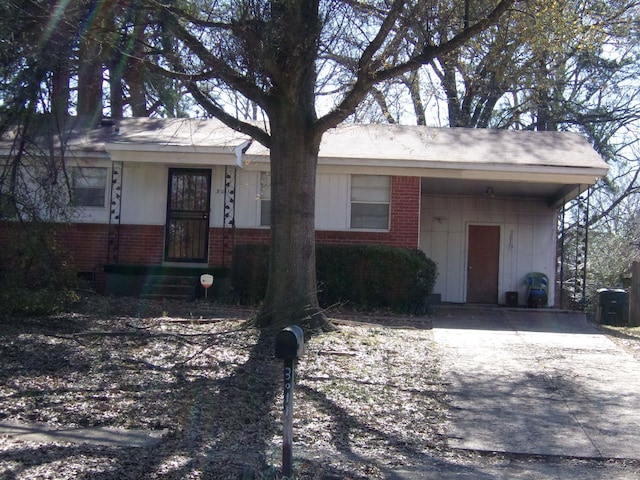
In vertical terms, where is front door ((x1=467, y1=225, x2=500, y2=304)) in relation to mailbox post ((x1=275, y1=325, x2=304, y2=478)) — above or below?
above

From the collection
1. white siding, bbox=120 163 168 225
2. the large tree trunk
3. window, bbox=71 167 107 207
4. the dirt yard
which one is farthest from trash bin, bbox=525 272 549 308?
window, bbox=71 167 107 207

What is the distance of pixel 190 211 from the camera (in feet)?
53.0

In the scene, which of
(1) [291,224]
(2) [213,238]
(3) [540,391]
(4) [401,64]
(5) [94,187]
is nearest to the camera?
(3) [540,391]

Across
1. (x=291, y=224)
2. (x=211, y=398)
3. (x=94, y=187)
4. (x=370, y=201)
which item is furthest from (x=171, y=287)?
(x=211, y=398)

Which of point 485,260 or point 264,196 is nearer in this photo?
point 264,196

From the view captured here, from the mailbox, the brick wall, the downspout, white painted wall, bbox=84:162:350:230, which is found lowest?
the mailbox

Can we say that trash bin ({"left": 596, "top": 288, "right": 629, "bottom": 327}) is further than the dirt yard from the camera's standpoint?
Yes

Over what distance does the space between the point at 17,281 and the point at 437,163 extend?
8.89 metres

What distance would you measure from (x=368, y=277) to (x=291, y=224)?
492 centimetres

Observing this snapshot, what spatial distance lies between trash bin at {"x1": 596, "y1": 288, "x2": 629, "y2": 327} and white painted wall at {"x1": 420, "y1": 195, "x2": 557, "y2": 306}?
10.5 ft

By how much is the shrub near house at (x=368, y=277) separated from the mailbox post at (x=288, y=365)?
9164mm

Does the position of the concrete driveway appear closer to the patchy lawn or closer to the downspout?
the patchy lawn

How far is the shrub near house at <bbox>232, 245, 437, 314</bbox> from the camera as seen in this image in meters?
14.4

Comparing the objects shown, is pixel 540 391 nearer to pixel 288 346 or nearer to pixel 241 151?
pixel 288 346
